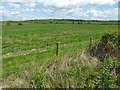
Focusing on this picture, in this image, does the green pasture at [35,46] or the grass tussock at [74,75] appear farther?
the green pasture at [35,46]

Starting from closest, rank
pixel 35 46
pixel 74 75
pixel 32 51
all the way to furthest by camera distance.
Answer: pixel 74 75 < pixel 32 51 < pixel 35 46

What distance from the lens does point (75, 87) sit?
297 inches

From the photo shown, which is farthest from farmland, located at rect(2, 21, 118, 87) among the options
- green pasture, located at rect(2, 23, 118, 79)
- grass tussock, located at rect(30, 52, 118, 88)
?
grass tussock, located at rect(30, 52, 118, 88)

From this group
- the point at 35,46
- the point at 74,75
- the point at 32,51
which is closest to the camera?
the point at 74,75

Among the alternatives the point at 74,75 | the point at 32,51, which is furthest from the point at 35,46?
the point at 74,75

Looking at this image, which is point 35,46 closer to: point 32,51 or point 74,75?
point 32,51

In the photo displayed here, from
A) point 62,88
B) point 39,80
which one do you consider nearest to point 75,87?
point 62,88

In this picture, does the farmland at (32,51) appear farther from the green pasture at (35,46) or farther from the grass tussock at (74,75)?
the grass tussock at (74,75)

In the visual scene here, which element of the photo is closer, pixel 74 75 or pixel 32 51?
pixel 74 75

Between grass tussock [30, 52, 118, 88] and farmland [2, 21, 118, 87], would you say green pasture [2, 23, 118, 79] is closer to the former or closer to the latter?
farmland [2, 21, 118, 87]

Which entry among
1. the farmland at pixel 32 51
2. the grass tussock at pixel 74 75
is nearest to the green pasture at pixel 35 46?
the farmland at pixel 32 51

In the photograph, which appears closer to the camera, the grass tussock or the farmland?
the grass tussock

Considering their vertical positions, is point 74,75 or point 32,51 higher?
point 74,75

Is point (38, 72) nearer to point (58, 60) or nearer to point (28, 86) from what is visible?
point (28, 86)
